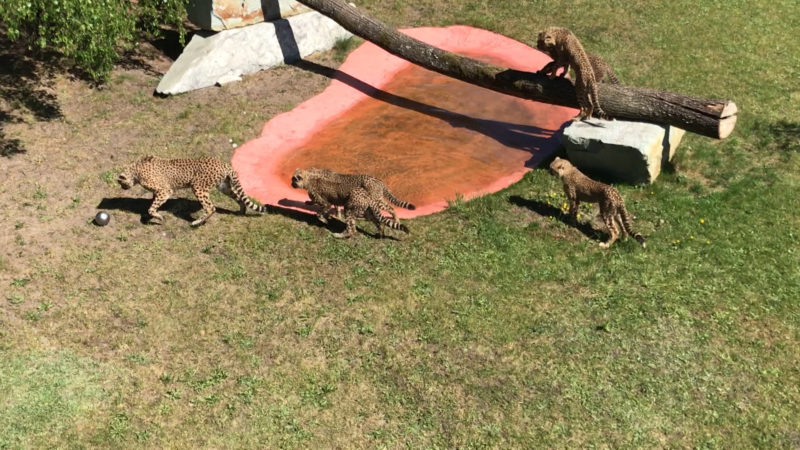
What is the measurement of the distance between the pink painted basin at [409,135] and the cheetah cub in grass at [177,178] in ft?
4.20

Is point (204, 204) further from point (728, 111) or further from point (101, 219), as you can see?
point (728, 111)

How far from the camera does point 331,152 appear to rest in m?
15.0

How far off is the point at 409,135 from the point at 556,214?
458 centimetres

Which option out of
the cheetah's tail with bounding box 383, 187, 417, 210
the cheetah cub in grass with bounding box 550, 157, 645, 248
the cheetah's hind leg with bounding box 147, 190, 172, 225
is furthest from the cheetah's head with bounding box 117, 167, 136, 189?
the cheetah cub in grass with bounding box 550, 157, 645, 248

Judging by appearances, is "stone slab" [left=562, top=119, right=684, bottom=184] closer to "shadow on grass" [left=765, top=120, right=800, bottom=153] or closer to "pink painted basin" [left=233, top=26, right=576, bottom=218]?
"pink painted basin" [left=233, top=26, right=576, bottom=218]

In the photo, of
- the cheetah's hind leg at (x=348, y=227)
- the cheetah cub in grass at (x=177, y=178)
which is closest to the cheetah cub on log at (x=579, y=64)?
the cheetah's hind leg at (x=348, y=227)

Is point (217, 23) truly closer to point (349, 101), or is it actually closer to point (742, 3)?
point (349, 101)

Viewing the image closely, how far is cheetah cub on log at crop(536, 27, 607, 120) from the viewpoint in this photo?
44.8 feet

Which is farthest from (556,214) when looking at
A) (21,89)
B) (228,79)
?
(21,89)

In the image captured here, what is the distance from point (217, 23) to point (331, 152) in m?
5.63

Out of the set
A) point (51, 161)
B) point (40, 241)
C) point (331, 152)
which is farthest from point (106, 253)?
point (331, 152)

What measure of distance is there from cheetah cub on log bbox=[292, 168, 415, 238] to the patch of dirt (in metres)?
2.61

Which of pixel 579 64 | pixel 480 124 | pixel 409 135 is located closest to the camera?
pixel 579 64

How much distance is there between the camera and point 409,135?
617 inches
